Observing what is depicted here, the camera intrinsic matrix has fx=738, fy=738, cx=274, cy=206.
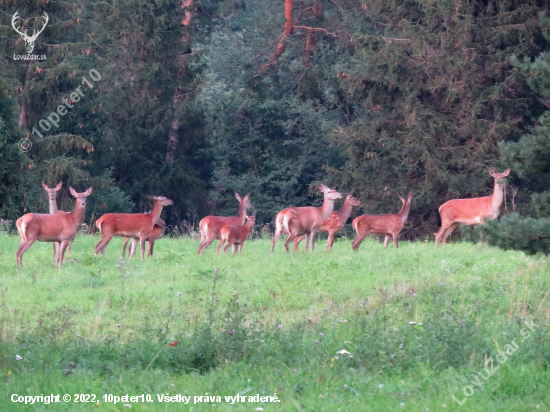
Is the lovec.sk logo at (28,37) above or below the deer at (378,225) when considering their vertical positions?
above

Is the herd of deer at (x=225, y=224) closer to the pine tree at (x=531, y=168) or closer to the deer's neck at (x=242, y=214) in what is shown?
the deer's neck at (x=242, y=214)

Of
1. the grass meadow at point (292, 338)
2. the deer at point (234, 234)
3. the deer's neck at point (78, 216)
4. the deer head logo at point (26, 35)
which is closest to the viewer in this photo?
the grass meadow at point (292, 338)

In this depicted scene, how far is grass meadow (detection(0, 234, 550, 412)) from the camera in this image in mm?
5648

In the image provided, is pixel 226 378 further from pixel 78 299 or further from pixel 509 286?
pixel 509 286

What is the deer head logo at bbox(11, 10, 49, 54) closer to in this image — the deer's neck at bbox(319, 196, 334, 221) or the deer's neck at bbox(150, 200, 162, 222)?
the deer's neck at bbox(150, 200, 162, 222)

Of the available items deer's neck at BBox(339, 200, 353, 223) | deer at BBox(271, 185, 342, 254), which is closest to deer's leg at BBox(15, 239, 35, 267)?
deer at BBox(271, 185, 342, 254)

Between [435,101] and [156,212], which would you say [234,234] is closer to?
[156,212]

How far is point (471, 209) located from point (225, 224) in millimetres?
5852

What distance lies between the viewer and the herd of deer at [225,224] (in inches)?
513

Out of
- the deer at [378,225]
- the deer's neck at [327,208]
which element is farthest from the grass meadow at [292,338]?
the deer's neck at [327,208]

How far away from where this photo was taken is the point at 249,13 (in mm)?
38562

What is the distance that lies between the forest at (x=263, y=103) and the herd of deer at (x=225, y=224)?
5.74 feet

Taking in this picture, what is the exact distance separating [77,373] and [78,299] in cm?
381

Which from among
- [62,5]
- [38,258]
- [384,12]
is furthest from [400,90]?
[38,258]
